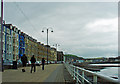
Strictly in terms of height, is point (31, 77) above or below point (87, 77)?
below

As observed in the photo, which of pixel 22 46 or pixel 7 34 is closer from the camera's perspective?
pixel 7 34

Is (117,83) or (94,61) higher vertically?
(117,83)

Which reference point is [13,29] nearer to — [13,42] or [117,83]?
[13,42]

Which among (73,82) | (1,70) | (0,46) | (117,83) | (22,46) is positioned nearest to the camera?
(117,83)

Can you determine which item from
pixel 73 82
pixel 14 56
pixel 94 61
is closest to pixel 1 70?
pixel 73 82

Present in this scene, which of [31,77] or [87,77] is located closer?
[87,77]

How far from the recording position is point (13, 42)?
7075cm

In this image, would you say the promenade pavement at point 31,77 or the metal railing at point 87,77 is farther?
the promenade pavement at point 31,77

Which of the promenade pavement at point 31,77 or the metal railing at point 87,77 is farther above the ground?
the metal railing at point 87,77

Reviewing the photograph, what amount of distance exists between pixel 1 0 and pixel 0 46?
14.4 ft

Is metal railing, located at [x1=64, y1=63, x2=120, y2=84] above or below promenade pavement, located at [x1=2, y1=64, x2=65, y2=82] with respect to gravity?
above

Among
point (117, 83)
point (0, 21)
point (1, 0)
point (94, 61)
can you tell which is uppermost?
point (1, 0)

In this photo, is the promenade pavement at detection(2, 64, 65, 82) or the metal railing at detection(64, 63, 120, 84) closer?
the metal railing at detection(64, 63, 120, 84)

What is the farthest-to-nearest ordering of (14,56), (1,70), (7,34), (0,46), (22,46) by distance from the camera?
(22,46) < (14,56) < (7,34) < (1,70) < (0,46)
